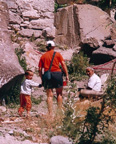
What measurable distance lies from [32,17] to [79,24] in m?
1.66

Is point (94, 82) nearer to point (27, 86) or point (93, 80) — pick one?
point (93, 80)

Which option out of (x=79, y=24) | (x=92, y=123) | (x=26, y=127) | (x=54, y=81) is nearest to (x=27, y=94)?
(x=54, y=81)

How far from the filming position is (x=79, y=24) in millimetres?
13602

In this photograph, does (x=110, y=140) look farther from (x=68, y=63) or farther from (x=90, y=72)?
(x=68, y=63)

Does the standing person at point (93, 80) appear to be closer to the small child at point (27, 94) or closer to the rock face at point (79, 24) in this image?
the small child at point (27, 94)

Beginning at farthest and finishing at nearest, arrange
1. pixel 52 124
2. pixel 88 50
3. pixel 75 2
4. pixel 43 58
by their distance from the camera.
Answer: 1. pixel 75 2
2. pixel 88 50
3. pixel 43 58
4. pixel 52 124

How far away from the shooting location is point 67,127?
565 centimetres

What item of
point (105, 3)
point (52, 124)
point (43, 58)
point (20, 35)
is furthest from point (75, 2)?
point (52, 124)

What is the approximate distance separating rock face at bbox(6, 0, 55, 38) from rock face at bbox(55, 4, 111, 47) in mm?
667

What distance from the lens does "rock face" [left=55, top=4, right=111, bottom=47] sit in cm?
1355

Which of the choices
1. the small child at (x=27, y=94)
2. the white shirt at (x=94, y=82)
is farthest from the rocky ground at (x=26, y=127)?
the white shirt at (x=94, y=82)

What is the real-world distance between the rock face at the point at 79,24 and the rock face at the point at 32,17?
2.19 ft

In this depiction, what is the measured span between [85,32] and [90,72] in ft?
16.3

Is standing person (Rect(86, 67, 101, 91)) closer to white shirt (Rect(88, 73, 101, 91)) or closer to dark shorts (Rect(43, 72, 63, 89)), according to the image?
white shirt (Rect(88, 73, 101, 91))
